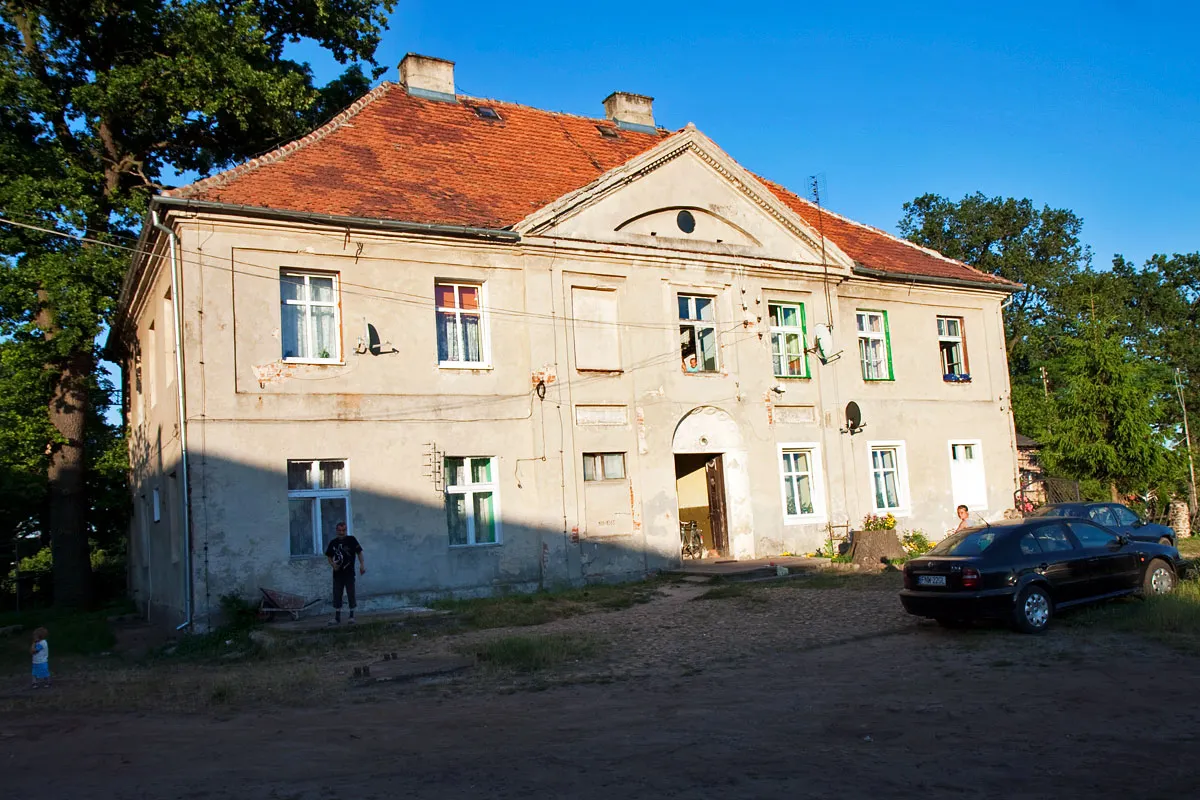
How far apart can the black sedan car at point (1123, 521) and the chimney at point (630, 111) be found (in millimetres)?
14602

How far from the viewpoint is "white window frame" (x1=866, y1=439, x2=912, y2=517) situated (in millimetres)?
23422

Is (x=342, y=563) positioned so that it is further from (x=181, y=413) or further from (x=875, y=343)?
(x=875, y=343)

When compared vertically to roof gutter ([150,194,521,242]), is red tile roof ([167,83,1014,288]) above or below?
above

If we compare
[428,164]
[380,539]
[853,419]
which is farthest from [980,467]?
[380,539]

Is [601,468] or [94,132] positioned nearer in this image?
[601,468]

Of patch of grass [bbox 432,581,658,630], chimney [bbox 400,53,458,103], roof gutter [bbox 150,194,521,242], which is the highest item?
chimney [bbox 400,53,458,103]

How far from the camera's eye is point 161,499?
19.8 meters

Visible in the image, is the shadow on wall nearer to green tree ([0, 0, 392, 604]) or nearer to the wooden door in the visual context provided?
the wooden door

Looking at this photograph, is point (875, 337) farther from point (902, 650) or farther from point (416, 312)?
point (902, 650)

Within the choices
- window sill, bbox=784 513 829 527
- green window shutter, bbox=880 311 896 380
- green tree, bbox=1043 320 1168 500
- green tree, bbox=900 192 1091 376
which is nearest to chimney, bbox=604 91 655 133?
green window shutter, bbox=880 311 896 380

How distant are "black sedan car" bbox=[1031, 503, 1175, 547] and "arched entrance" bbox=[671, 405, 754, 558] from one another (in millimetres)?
6669

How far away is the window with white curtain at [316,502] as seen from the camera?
16875mm

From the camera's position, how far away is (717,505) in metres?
21.8

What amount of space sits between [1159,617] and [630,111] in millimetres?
18564
